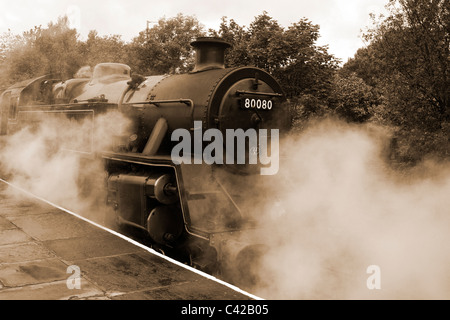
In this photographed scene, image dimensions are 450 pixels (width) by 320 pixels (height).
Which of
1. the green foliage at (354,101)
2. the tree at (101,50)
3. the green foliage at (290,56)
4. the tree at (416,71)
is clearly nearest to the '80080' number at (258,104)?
the tree at (416,71)

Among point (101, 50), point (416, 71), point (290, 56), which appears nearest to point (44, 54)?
point (101, 50)

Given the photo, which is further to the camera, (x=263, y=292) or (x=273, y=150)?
(x=273, y=150)

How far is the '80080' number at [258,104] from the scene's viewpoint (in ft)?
17.5

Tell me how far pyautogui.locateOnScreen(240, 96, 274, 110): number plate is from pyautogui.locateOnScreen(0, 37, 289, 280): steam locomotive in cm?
1

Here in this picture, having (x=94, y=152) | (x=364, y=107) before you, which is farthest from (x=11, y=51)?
(x=94, y=152)

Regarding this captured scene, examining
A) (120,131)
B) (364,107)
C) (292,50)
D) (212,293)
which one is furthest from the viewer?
(364,107)

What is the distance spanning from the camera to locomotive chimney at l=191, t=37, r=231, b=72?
5836 mm

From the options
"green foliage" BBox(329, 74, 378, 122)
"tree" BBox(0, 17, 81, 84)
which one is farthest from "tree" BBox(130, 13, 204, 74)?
"green foliage" BBox(329, 74, 378, 122)

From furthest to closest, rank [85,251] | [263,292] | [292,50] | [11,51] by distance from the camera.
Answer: [11,51] → [292,50] → [85,251] → [263,292]

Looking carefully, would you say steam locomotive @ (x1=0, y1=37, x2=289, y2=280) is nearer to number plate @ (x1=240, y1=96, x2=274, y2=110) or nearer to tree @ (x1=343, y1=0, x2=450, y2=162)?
number plate @ (x1=240, y1=96, x2=274, y2=110)

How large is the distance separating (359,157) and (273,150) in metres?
1.68

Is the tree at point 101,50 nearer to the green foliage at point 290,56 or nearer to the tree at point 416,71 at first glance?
the green foliage at point 290,56

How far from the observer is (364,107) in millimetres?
23344
